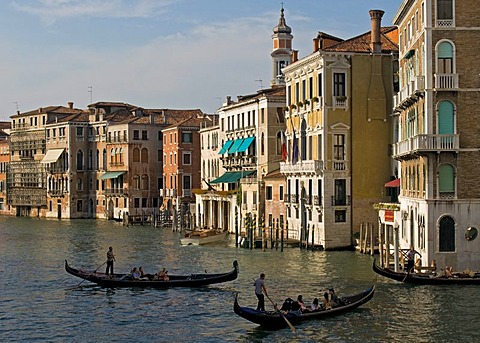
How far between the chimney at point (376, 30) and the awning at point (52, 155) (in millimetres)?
34585

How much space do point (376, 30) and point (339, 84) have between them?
7.60ft

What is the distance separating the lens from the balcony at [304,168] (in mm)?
33188

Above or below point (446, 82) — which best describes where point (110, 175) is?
below

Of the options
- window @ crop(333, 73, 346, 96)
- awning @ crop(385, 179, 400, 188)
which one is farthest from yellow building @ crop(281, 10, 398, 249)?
awning @ crop(385, 179, 400, 188)

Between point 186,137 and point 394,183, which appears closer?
point 394,183

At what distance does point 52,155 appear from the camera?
64.3 metres

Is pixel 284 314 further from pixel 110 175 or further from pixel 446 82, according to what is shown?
pixel 110 175

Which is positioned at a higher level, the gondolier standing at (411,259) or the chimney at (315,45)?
the chimney at (315,45)

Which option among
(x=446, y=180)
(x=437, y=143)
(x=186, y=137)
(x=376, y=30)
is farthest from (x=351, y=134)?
(x=186, y=137)

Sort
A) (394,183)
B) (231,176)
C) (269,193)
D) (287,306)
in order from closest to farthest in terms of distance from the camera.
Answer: (287,306) → (394,183) → (269,193) → (231,176)

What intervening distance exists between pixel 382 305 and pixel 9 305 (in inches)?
331

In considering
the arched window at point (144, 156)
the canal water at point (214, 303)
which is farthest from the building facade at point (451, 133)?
the arched window at point (144, 156)

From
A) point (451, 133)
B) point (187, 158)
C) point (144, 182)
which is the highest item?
point (187, 158)

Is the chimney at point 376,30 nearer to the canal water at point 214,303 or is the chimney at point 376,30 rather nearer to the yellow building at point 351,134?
the yellow building at point 351,134
